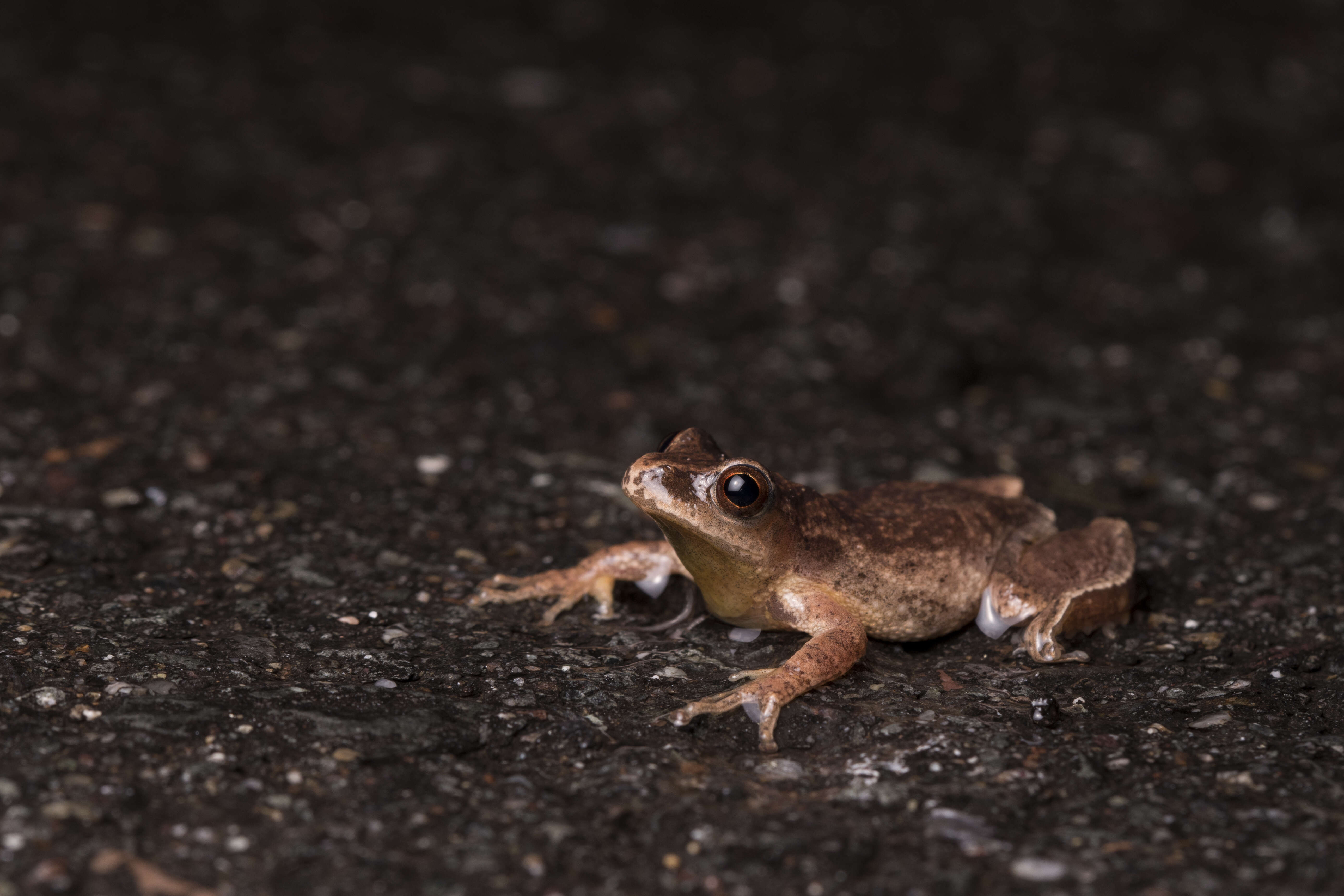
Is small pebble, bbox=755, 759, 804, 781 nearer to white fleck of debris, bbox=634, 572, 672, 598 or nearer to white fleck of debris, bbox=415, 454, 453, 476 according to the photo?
white fleck of debris, bbox=634, 572, 672, 598

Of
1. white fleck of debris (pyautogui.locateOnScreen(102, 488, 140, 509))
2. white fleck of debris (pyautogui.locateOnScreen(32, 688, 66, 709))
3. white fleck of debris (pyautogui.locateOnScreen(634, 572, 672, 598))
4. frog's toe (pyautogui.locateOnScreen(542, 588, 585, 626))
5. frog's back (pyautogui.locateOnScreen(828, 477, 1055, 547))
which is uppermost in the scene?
frog's back (pyautogui.locateOnScreen(828, 477, 1055, 547))

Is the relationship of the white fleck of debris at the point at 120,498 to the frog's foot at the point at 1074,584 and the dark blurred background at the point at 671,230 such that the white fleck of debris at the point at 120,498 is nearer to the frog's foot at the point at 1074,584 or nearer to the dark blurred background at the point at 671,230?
the dark blurred background at the point at 671,230

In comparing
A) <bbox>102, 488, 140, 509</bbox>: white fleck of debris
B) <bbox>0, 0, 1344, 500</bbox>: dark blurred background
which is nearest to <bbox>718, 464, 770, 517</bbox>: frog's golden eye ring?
<bbox>0, 0, 1344, 500</bbox>: dark blurred background

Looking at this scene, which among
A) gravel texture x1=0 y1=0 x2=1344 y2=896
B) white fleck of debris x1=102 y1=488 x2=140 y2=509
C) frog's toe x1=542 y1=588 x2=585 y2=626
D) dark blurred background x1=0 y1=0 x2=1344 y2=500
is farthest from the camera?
dark blurred background x1=0 y1=0 x2=1344 y2=500

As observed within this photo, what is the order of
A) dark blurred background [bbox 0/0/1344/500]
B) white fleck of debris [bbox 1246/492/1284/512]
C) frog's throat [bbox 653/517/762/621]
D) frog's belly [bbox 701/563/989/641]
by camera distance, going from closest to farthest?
frog's throat [bbox 653/517/762/621] < frog's belly [bbox 701/563/989/641] < white fleck of debris [bbox 1246/492/1284/512] < dark blurred background [bbox 0/0/1344/500]

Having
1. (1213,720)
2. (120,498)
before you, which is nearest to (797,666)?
(1213,720)

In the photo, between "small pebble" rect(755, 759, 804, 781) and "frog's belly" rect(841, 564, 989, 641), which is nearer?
"small pebble" rect(755, 759, 804, 781)

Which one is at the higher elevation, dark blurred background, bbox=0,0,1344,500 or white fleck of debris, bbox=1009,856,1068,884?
dark blurred background, bbox=0,0,1344,500

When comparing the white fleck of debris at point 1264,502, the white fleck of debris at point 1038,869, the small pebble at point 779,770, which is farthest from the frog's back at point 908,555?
the white fleck of debris at point 1264,502
